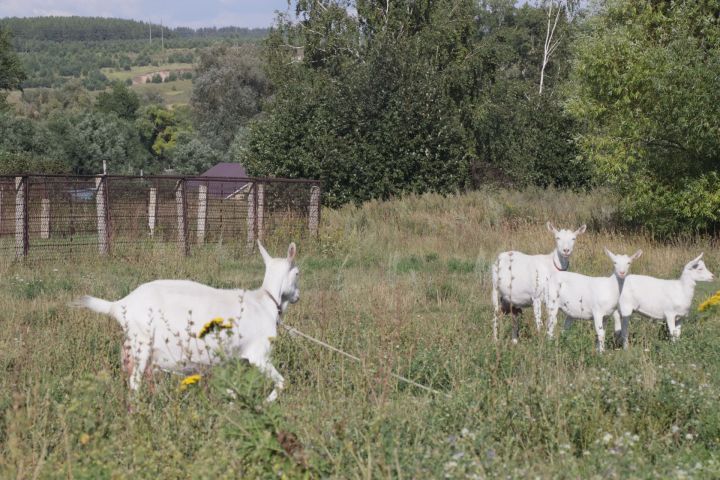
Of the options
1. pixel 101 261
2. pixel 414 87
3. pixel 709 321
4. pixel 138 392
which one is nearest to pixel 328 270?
pixel 101 261

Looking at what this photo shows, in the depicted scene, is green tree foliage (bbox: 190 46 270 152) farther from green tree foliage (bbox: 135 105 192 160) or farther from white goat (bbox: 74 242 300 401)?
white goat (bbox: 74 242 300 401)

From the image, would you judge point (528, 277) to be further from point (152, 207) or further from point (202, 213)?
point (152, 207)

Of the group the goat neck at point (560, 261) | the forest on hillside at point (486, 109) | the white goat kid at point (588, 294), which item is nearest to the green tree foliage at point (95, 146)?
the forest on hillside at point (486, 109)

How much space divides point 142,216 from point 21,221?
259 cm

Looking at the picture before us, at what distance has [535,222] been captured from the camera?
23484mm

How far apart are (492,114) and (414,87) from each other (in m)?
9.98

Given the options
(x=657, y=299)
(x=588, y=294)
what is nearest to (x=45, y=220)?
(x=588, y=294)

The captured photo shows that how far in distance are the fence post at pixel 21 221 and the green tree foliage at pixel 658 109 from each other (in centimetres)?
1311

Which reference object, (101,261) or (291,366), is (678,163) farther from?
(291,366)

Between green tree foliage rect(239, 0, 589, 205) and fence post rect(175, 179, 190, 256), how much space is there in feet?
40.5

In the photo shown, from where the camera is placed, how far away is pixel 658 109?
65.3 ft

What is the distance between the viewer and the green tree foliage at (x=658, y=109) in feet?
63.2

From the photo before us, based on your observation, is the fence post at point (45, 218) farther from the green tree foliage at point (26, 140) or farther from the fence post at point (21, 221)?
the green tree foliage at point (26, 140)

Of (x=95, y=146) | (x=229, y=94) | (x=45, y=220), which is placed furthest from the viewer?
(x=229, y=94)
